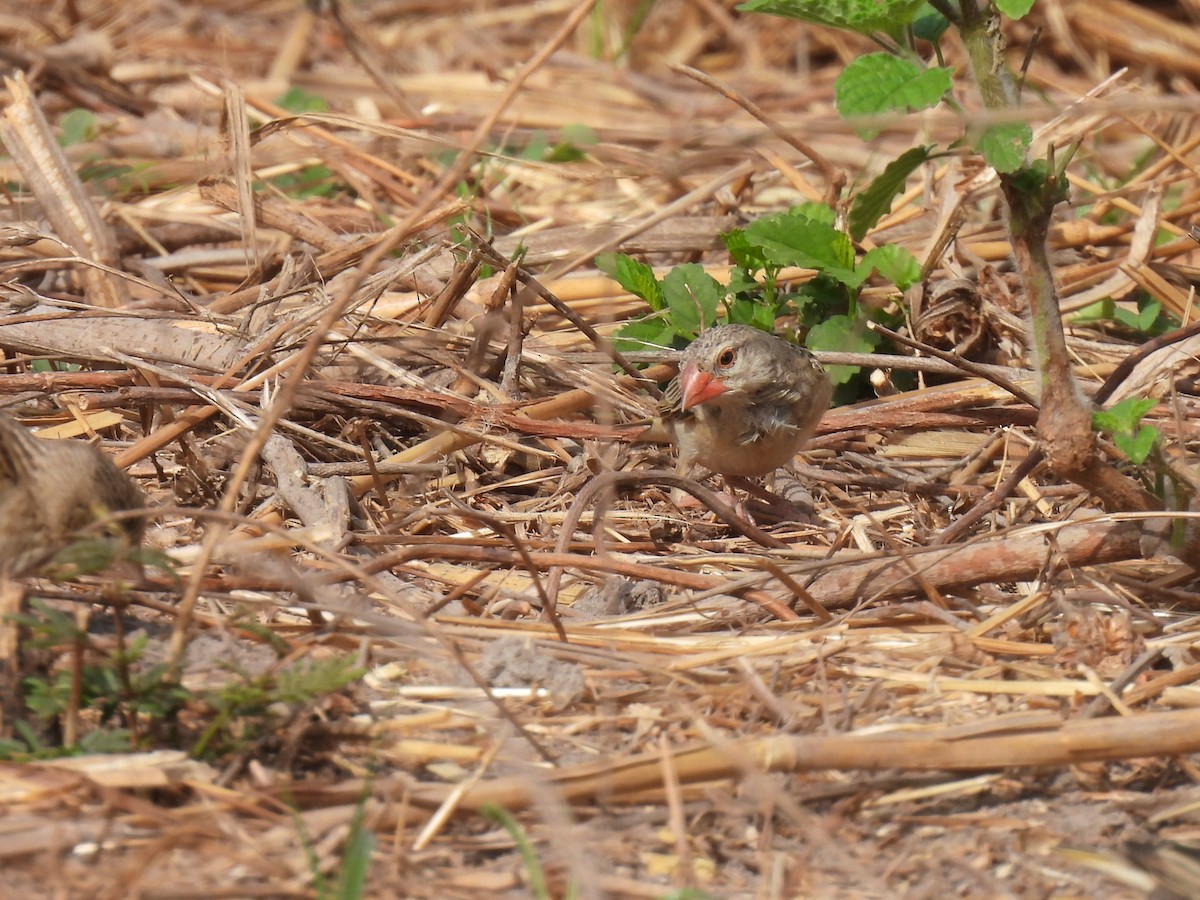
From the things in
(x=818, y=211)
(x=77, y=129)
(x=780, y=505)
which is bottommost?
(x=780, y=505)

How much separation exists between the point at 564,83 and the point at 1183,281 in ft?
13.5

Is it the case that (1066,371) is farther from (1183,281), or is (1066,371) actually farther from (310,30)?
(310,30)

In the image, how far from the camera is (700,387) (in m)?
4.42

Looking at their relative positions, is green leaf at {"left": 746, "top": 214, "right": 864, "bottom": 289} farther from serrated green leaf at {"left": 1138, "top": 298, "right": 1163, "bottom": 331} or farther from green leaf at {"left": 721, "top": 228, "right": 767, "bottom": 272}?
serrated green leaf at {"left": 1138, "top": 298, "right": 1163, "bottom": 331}

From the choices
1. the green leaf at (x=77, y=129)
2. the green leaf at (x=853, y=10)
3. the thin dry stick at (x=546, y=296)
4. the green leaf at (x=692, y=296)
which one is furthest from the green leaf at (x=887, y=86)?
the green leaf at (x=77, y=129)

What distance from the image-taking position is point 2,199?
593cm

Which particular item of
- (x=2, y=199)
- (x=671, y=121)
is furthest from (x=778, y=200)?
(x=2, y=199)

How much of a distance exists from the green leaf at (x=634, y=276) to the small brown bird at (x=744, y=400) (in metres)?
0.32

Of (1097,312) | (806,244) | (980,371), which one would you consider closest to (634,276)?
(806,244)

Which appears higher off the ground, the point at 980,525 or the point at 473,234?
the point at 473,234

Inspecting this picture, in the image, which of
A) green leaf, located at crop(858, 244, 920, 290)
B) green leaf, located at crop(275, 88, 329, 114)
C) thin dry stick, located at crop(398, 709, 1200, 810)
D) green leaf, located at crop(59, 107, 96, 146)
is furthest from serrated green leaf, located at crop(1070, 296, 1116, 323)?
green leaf, located at crop(59, 107, 96, 146)

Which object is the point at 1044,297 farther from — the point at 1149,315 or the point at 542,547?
the point at 1149,315

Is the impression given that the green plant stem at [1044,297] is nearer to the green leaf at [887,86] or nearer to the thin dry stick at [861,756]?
the green leaf at [887,86]

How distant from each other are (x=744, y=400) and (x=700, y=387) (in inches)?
5.8
